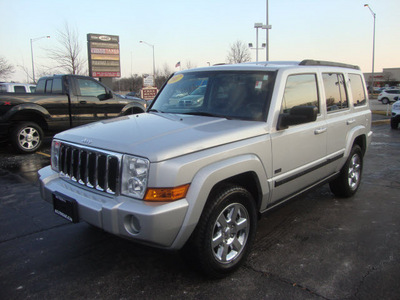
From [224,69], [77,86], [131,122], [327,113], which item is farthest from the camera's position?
[77,86]

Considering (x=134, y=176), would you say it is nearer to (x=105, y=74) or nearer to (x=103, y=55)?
(x=103, y=55)

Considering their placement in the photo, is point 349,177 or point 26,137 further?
point 26,137

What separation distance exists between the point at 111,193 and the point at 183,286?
99 centimetres

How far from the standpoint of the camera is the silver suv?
2494 mm

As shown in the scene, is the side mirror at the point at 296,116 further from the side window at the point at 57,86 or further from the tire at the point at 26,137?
the side window at the point at 57,86

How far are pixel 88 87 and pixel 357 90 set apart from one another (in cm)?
690

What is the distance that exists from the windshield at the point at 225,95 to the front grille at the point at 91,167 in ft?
4.07

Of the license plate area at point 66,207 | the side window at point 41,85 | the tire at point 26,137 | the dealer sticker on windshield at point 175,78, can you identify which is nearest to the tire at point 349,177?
the dealer sticker on windshield at point 175,78

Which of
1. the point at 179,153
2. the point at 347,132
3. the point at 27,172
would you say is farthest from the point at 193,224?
the point at 27,172

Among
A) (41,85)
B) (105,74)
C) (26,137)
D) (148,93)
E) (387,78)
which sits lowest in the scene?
(26,137)

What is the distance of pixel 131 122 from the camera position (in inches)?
136

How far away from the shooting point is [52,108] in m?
8.70

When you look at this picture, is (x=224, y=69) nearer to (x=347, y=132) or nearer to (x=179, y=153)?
(x=179, y=153)

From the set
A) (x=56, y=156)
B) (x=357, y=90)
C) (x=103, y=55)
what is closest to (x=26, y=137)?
(x=56, y=156)
